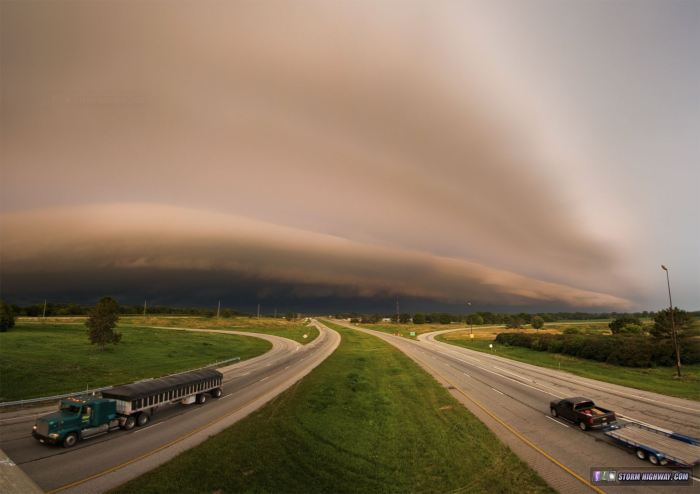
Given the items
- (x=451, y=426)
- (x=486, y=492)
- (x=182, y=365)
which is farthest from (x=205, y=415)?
(x=182, y=365)

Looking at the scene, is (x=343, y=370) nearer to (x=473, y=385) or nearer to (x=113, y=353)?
(x=473, y=385)

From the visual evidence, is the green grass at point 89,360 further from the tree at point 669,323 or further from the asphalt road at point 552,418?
the tree at point 669,323

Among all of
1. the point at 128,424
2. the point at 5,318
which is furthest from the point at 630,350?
the point at 5,318

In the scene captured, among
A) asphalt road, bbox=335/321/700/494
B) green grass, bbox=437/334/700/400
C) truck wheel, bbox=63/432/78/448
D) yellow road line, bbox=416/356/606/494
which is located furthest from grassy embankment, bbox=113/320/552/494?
green grass, bbox=437/334/700/400

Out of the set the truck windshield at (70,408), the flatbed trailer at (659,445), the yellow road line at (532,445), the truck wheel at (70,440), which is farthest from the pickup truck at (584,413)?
the truck windshield at (70,408)

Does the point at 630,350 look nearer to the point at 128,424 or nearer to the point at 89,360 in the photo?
the point at 128,424

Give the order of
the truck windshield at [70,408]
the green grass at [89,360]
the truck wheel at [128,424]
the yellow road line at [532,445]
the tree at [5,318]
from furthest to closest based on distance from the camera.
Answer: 1. the tree at [5,318]
2. the green grass at [89,360]
3. the truck wheel at [128,424]
4. the truck windshield at [70,408]
5. the yellow road line at [532,445]

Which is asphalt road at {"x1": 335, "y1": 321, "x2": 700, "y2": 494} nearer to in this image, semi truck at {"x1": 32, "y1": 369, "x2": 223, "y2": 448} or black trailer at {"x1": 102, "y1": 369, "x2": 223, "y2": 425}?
black trailer at {"x1": 102, "y1": 369, "x2": 223, "y2": 425}
